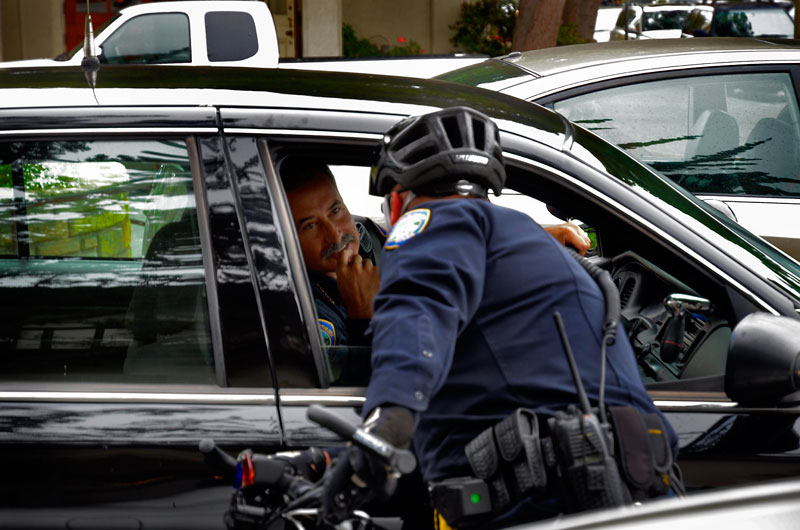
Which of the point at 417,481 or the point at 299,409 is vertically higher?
the point at 299,409

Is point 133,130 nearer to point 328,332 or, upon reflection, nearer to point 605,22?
point 328,332

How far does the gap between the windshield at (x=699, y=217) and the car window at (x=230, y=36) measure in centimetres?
793

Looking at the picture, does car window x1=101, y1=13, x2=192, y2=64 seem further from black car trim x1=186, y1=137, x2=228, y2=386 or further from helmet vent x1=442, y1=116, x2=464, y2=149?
helmet vent x1=442, y1=116, x2=464, y2=149

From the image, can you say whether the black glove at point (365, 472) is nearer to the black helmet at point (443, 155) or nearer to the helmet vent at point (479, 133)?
the black helmet at point (443, 155)

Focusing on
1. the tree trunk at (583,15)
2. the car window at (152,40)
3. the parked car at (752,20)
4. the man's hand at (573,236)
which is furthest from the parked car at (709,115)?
the parked car at (752,20)

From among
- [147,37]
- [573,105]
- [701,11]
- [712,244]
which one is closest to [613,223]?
[712,244]

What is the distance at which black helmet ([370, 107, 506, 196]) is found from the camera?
6.70ft

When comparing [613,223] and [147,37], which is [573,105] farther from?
[147,37]

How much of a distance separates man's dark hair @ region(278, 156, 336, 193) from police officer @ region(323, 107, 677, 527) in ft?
2.63

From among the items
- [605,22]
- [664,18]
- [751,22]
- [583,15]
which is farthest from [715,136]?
[605,22]

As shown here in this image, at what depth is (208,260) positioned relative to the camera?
221 centimetres

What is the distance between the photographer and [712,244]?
2420 mm

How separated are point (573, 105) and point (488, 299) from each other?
2.85 m

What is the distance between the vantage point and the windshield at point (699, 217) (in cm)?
247
